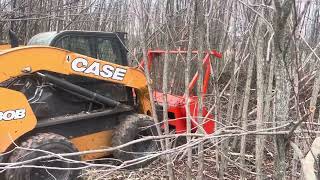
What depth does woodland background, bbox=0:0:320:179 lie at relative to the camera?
187cm

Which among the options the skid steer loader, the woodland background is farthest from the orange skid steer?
the woodland background

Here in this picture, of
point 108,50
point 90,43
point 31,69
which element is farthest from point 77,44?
point 31,69

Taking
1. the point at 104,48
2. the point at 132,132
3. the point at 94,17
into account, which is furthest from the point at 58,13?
the point at 132,132

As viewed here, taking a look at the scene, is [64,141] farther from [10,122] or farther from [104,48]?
[104,48]

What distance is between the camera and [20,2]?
7.46m

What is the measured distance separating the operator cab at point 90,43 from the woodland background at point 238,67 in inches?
18.5

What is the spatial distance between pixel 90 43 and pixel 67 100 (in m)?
0.69

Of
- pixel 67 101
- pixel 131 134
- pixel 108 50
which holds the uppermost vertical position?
pixel 108 50

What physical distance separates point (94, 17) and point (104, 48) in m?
3.17

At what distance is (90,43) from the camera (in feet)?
18.1

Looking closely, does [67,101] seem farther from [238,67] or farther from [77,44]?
[238,67]

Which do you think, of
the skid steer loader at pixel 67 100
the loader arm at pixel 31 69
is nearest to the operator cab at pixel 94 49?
the skid steer loader at pixel 67 100

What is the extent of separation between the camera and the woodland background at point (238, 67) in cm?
187

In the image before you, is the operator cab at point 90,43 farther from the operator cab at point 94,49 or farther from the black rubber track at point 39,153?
the black rubber track at point 39,153
